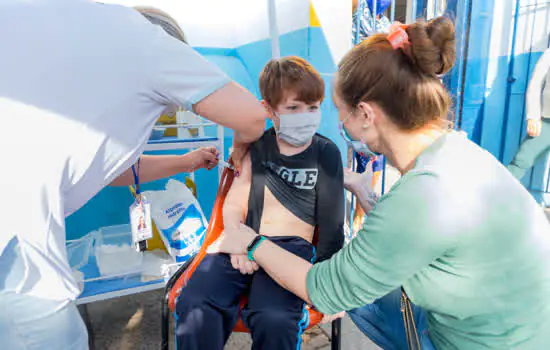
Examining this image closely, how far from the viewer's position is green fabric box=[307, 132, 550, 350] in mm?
823

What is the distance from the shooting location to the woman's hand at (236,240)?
4.09 ft

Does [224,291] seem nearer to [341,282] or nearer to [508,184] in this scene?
[341,282]

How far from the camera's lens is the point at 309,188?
1.55 m

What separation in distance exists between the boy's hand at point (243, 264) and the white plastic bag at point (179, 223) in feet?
1.76

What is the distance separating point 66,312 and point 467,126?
12.1 ft

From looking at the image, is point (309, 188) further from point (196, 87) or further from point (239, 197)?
point (196, 87)

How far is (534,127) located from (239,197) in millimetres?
2939

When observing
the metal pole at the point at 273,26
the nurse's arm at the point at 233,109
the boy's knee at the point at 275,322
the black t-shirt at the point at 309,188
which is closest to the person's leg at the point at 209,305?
the boy's knee at the point at 275,322

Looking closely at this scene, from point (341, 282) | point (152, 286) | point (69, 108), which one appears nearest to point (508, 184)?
point (341, 282)

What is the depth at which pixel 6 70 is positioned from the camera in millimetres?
762

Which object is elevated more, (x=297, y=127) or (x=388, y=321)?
(x=297, y=127)

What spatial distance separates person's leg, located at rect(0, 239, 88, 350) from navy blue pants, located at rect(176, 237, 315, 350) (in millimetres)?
410

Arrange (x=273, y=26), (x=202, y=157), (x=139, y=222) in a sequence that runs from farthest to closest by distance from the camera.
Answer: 1. (x=273, y=26)
2. (x=202, y=157)
3. (x=139, y=222)

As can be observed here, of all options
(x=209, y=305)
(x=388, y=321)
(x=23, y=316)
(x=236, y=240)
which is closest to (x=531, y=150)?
(x=388, y=321)
